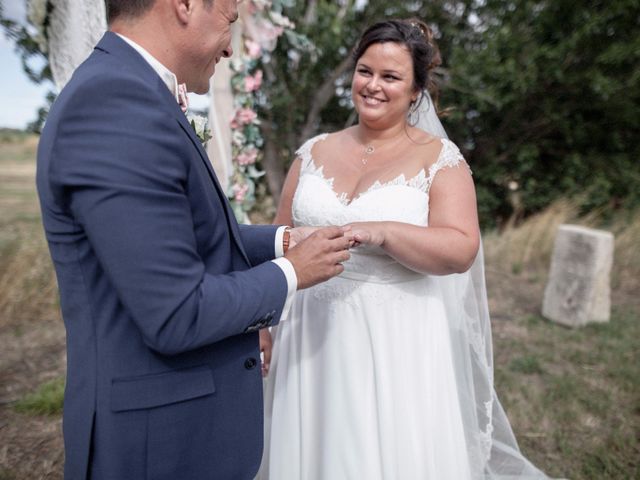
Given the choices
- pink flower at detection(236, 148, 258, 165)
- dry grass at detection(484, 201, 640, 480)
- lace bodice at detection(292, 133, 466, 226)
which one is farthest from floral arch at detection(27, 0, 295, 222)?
dry grass at detection(484, 201, 640, 480)

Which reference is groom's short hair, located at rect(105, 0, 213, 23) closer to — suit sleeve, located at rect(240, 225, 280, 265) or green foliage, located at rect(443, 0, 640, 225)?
suit sleeve, located at rect(240, 225, 280, 265)

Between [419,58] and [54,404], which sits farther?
[54,404]

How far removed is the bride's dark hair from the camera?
7.69ft

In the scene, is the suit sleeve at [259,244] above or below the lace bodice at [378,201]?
below

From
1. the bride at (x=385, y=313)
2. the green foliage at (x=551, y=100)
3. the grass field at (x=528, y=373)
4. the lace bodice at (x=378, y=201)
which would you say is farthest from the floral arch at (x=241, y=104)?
the green foliage at (x=551, y=100)

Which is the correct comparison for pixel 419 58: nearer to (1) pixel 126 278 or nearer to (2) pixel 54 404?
(1) pixel 126 278

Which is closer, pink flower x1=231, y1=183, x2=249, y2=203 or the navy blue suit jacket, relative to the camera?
the navy blue suit jacket

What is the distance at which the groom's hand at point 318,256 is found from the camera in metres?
1.46

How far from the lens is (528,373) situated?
444cm

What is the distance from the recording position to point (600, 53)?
28.0 feet

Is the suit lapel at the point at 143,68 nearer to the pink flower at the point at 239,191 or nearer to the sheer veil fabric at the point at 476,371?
the sheer veil fabric at the point at 476,371

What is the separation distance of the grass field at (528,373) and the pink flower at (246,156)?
212 centimetres

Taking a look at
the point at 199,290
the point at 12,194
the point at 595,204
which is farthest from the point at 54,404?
the point at 12,194

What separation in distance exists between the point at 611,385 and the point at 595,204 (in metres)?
6.01
